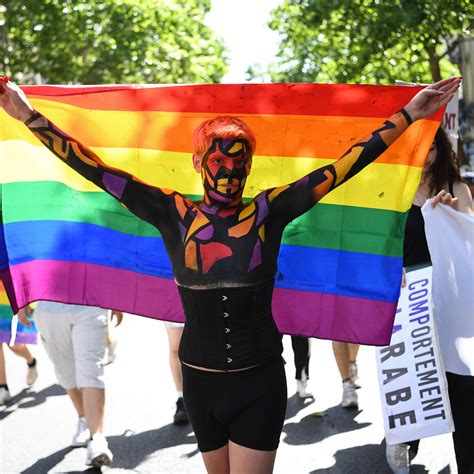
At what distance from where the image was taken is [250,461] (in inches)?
163

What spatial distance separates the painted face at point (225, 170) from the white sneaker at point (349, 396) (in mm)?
4257

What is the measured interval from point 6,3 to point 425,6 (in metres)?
12.8

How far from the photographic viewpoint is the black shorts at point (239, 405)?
4.17m

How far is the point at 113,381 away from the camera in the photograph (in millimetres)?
9742

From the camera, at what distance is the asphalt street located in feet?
22.5

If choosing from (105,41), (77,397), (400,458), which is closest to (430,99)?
(400,458)

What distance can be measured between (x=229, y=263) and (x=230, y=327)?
0.87ft

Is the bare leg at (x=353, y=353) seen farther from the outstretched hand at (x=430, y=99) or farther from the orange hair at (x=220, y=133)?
the orange hair at (x=220, y=133)

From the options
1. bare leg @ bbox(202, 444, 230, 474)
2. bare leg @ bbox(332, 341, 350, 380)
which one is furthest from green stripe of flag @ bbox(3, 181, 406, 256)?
bare leg @ bbox(332, 341, 350, 380)

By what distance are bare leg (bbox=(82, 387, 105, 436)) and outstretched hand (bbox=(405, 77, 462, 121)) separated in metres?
3.39

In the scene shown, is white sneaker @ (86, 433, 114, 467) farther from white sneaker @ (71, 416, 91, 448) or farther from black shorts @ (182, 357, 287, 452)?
black shorts @ (182, 357, 287, 452)

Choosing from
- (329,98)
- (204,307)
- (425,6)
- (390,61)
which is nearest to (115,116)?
(329,98)

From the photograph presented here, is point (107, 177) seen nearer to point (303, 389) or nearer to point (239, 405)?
point (239, 405)

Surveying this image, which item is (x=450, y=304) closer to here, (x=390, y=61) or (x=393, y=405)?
(x=393, y=405)
